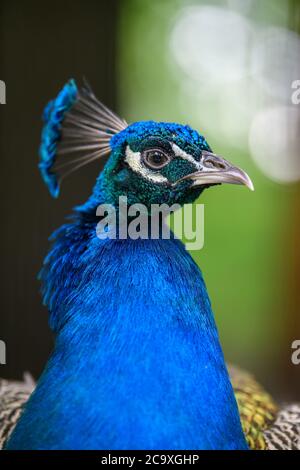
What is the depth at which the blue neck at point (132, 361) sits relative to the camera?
3.45 ft

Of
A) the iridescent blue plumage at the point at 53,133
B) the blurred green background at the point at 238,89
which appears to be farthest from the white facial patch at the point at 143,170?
the blurred green background at the point at 238,89

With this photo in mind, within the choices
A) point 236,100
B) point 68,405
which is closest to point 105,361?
point 68,405

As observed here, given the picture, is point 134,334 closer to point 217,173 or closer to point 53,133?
point 217,173

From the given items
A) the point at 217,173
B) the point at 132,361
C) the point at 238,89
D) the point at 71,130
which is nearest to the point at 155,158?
the point at 217,173

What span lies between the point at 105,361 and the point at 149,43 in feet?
3.72

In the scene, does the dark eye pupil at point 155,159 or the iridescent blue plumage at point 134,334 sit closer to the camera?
the iridescent blue plumage at point 134,334

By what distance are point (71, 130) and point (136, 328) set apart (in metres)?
0.61

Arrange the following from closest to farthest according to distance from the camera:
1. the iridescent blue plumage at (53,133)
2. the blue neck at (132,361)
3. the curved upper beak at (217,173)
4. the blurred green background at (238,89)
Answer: the blue neck at (132,361)
the curved upper beak at (217,173)
the iridescent blue plumage at (53,133)
the blurred green background at (238,89)

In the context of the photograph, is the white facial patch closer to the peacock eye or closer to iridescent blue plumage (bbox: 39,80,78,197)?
the peacock eye

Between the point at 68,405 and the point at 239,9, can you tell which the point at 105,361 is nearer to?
the point at 68,405

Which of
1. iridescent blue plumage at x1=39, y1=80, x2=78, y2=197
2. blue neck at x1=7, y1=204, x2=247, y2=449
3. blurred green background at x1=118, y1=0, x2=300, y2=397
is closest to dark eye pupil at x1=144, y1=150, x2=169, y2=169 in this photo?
blue neck at x1=7, y1=204, x2=247, y2=449

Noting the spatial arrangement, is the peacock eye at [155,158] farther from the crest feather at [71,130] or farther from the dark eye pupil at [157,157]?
the crest feather at [71,130]

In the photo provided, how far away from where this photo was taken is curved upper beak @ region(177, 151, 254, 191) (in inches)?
47.6

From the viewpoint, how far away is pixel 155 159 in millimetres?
1232
